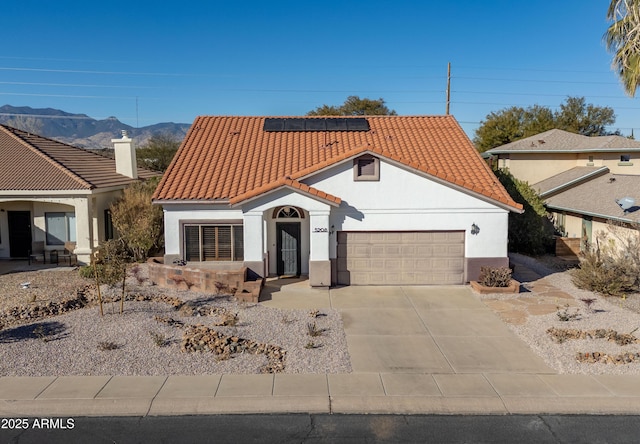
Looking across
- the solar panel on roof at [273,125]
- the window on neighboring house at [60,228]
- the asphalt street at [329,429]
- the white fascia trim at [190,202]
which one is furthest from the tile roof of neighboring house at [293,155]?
the asphalt street at [329,429]

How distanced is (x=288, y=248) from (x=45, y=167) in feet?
37.7

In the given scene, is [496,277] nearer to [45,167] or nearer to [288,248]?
[288,248]

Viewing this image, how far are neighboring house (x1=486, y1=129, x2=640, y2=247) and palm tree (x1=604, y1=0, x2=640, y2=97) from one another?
4736 mm

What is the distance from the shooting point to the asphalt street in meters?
8.17

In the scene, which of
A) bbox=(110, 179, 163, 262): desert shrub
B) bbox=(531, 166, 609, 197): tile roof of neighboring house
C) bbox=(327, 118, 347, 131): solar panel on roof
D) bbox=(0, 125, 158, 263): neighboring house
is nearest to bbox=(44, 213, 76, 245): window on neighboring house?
bbox=(0, 125, 158, 263): neighboring house

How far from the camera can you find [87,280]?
58.9 feet

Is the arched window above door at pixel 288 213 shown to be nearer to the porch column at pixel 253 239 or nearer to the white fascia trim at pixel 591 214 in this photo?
the porch column at pixel 253 239

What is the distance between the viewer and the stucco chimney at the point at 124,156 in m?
27.4

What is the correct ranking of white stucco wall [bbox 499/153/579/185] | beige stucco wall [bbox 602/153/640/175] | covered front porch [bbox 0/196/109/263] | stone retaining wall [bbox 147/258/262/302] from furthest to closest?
1. white stucco wall [bbox 499/153/579/185]
2. beige stucco wall [bbox 602/153/640/175]
3. covered front porch [bbox 0/196/109/263]
4. stone retaining wall [bbox 147/258/262/302]

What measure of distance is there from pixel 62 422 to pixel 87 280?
10.0m

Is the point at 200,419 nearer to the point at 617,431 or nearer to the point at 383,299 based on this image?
the point at 617,431

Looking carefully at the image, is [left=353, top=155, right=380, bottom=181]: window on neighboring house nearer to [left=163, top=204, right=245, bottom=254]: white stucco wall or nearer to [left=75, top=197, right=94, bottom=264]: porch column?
[left=163, top=204, right=245, bottom=254]: white stucco wall

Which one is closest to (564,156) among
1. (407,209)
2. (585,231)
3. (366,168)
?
(585,231)

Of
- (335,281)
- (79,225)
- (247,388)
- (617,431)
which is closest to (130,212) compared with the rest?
(79,225)
